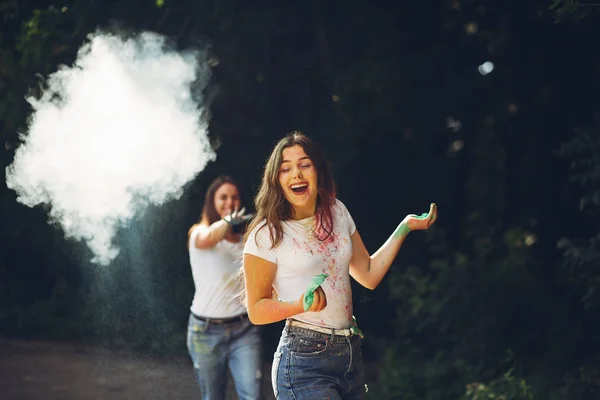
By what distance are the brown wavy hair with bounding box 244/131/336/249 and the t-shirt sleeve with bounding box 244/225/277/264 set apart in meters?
0.02

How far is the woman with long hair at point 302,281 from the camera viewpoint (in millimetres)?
3867

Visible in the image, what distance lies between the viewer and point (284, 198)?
4.14 metres

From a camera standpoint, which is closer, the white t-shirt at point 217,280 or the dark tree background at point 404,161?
the white t-shirt at point 217,280

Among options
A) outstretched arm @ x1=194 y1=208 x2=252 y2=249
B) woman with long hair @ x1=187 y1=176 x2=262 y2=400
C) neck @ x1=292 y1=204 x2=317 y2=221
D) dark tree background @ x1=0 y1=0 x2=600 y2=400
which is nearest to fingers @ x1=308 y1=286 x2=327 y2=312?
neck @ x1=292 y1=204 x2=317 y2=221

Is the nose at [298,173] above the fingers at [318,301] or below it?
above

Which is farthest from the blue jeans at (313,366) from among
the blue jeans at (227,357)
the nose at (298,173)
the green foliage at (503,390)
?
the green foliage at (503,390)

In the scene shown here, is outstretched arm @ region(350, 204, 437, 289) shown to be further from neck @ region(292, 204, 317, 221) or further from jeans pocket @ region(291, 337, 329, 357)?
jeans pocket @ region(291, 337, 329, 357)

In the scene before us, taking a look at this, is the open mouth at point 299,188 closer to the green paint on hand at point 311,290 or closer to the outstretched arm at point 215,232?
the green paint on hand at point 311,290

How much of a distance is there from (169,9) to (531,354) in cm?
519

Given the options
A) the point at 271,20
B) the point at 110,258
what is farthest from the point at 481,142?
the point at 110,258

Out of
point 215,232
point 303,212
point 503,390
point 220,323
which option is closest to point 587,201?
point 503,390

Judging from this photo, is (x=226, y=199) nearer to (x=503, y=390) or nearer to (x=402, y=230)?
(x=402, y=230)

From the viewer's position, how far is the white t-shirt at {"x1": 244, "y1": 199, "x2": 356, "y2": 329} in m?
3.92

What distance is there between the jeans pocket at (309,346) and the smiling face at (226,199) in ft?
9.35
